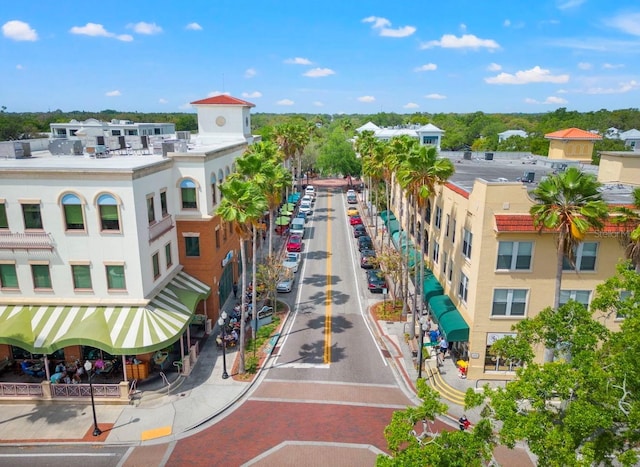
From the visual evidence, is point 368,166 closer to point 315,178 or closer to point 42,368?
point 42,368

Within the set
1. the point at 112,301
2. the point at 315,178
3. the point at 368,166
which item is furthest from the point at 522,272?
the point at 315,178

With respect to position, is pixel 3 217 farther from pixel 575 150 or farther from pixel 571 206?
pixel 575 150

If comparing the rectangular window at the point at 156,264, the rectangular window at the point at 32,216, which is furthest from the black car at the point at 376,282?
the rectangular window at the point at 32,216

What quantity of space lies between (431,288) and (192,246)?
18.0 m

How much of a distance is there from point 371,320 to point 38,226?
23855 millimetres

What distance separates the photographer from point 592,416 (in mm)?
11422

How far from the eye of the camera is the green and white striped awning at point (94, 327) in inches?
957

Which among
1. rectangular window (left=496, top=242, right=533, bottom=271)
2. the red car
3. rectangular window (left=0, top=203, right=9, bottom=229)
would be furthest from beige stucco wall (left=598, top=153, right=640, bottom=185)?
rectangular window (left=0, top=203, right=9, bottom=229)

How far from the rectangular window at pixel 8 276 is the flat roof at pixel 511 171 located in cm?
2879

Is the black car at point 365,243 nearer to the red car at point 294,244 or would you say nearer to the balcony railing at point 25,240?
the red car at point 294,244

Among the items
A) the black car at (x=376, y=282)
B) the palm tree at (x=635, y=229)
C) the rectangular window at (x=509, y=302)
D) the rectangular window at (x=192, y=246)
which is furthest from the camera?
the black car at (x=376, y=282)

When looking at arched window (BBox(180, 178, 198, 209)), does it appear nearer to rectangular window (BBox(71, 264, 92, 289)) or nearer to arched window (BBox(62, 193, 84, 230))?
arched window (BBox(62, 193, 84, 230))

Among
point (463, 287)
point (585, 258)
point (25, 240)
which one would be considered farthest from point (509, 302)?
point (25, 240)

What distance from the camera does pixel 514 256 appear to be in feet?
84.9
